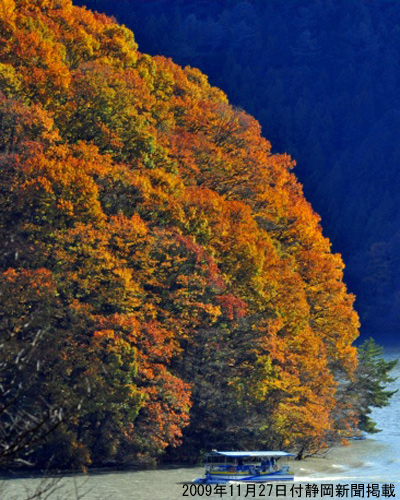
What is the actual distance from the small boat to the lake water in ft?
1.99

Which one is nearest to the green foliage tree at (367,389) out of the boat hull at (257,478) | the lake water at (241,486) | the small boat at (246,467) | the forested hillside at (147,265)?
the forested hillside at (147,265)

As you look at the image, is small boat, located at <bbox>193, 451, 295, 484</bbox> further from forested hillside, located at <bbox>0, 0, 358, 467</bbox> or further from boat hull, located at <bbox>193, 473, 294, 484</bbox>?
forested hillside, located at <bbox>0, 0, 358, 467</bbox>

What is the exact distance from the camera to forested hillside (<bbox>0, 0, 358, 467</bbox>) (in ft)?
160

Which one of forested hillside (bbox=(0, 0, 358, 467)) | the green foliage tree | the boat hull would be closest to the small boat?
the boat hull

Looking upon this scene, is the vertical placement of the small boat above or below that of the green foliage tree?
below

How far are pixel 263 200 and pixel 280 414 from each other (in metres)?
13.4

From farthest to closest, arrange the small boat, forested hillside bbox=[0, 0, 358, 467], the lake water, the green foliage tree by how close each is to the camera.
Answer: the green foliage tree → the small boat → forested hillside bbox=[0, 0, 358, 467] → the lake water

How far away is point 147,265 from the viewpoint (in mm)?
52312

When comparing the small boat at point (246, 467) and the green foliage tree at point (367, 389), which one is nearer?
the small boat at point (246, 467)

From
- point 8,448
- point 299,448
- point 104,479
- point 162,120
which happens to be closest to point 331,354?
point 299,448

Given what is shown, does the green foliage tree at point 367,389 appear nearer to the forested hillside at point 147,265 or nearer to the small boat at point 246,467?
the forested hillside at point 147,265

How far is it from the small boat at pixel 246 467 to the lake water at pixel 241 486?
61cm

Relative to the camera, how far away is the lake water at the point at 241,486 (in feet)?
147

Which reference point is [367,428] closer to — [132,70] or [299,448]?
[299,448]
